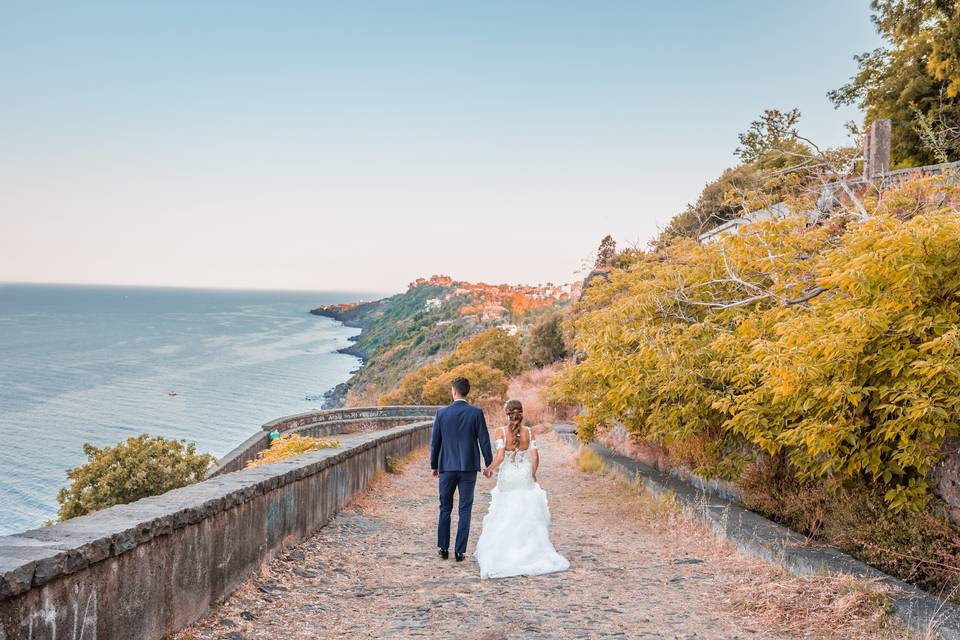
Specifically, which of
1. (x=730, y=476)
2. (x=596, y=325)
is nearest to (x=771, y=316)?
(x=730, y=476)

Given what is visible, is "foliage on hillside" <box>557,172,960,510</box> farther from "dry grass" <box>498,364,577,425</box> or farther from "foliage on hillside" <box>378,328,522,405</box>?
"foliage on hillside" <box>378,328,522,405</box>

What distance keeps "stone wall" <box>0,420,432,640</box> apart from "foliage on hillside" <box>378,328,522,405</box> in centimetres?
2875

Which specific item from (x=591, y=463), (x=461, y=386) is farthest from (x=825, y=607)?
(x=591, y=463)

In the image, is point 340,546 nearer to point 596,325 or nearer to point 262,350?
point 596,325

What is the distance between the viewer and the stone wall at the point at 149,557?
331 cm

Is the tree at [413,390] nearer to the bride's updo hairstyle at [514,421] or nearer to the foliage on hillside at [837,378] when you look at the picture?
the foliage on hillside at [837,378]

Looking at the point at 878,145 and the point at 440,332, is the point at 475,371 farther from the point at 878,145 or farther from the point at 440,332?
the point at 440,332

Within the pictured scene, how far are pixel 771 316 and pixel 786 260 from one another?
1.07 m

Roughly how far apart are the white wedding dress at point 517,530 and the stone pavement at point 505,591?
14 centimetres

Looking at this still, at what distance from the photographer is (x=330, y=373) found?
117375mm

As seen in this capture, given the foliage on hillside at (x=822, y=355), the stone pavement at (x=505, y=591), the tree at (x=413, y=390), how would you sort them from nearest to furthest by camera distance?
the stone pavement at (x=505, y=591) → the foliage on hillside at (x=822, y=355) → the tree at (x=413, y=390)

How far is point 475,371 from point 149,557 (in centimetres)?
3236

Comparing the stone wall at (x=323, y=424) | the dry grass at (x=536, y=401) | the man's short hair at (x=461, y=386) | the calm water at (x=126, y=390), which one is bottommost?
Result: the calm water at (x=126, y=390)

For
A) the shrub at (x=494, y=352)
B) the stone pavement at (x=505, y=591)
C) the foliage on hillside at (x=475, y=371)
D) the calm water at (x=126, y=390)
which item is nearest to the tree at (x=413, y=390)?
the foliage on hillside at (x=475, y=371)
